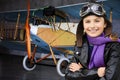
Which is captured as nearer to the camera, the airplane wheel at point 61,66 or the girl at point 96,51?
the girl at point 96,51

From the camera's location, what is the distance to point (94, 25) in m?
1.56

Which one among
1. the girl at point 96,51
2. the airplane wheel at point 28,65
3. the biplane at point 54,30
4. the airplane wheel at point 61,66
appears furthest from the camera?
the airplane wheel at point 28,65

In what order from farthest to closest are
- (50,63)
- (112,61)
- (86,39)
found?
(50,63)
(86,39)
(112,61)

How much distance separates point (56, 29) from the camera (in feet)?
20.7

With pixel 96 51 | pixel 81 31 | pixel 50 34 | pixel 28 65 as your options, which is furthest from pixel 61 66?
pixel 96 51

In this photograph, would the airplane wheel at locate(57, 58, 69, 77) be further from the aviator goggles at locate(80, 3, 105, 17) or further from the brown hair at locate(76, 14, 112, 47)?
the aviator goggles at locate(80, 3, 105, 17)

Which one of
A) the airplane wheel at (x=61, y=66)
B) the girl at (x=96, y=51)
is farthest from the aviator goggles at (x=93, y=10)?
the airplane wheel at (x=61, y=66)

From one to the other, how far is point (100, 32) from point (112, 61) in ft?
0.61

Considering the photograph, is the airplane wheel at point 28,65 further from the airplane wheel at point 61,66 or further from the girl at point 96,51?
the girl at point 96,51

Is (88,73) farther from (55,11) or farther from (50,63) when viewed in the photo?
(50,63)

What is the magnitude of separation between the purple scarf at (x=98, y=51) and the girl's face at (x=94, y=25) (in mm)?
30

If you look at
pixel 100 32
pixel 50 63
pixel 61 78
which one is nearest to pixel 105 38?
pixel 100 32

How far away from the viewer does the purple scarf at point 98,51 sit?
1.54 metres

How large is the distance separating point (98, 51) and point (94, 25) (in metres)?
0.15
